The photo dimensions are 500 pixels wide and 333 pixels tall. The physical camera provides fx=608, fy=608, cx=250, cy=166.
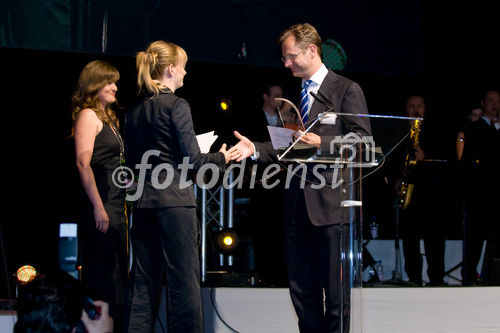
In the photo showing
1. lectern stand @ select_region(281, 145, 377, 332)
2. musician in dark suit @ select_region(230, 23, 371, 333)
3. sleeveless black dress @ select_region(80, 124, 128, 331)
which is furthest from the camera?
sleeveless black dress @ select_region(80, 124, 128, 331)

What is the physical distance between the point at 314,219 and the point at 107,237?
1.26 m

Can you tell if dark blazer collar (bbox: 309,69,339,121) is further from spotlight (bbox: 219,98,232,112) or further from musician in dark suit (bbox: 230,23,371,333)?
spotlight (bbox: 219,98,232,112)

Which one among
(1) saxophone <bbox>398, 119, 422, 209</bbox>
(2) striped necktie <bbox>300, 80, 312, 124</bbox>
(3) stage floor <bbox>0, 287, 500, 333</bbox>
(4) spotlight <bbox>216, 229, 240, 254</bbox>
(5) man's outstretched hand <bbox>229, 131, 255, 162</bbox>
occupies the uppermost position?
(2) striped necktie <bbox>300, 80, 312, 124</bbox>

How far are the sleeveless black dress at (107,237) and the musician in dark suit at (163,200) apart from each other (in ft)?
1.10

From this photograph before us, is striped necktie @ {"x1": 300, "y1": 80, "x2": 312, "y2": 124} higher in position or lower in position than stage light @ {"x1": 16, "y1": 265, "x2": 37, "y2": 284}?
higher

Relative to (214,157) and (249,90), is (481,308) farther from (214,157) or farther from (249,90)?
(249,90)

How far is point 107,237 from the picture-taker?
3.49 metres

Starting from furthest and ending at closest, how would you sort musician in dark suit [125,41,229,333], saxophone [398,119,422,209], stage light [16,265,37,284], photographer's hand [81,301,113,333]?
saxophone [398,119,422,209], stage light [16,265,37,284], musician in dark suit [125,41,229,333], photographer's hand [81,301,113,333]

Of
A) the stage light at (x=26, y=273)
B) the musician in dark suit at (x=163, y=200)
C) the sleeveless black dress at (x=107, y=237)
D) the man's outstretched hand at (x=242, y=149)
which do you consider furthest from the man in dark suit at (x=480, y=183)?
the stage light at (x=26, y=273)

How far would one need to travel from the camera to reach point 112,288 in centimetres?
343

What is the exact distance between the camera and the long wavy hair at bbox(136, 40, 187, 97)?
122 inches

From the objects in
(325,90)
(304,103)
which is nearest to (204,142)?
(304,103)

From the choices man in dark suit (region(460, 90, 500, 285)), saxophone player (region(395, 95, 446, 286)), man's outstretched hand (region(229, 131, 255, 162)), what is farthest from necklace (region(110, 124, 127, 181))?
man in dark suit (region(460, 90, 500, 285))

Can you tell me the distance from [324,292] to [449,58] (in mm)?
5056
